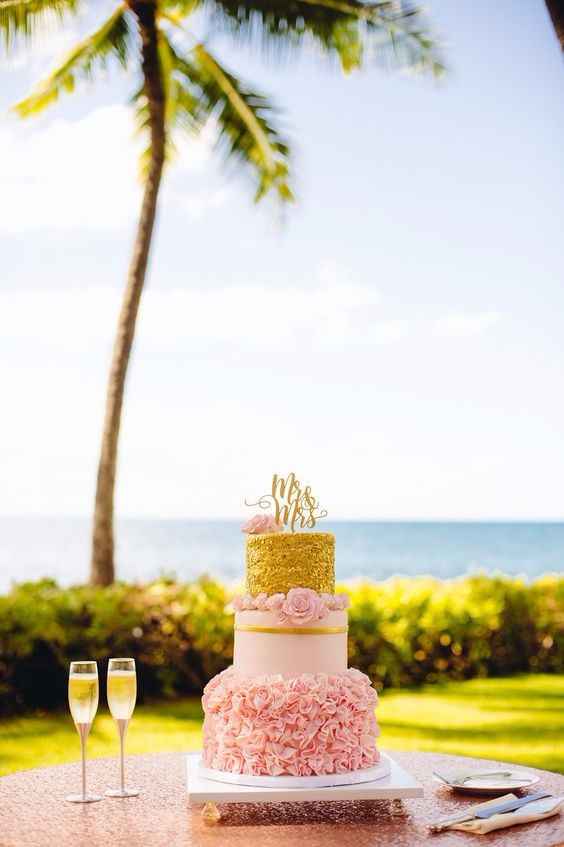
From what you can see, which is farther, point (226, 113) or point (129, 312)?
point (226, 113)

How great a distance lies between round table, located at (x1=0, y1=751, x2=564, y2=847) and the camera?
3.00 meters

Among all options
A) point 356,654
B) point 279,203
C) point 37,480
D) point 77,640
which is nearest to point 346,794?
point 77,640

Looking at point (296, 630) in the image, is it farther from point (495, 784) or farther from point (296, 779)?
point (495, 784)

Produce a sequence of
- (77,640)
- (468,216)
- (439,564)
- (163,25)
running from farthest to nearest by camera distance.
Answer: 1. (439,564)
2. (468,216)
3. (163,25)
4. (77,640)

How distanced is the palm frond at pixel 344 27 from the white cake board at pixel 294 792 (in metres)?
9.72

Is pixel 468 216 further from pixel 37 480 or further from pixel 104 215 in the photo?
pixel 37 480

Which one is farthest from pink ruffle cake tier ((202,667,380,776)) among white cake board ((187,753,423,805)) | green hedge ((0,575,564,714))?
green hedge ((0,575,564,714))

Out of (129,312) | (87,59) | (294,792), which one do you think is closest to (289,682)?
(294,792)

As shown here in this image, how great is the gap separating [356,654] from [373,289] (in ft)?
145

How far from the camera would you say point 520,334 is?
5381 centimetres

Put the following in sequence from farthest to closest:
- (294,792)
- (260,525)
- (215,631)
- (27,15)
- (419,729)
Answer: (27,15) → (215,631) → (419,729) → (260,525) → (294,792)

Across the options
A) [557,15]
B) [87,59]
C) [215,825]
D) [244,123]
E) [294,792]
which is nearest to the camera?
[215,825]

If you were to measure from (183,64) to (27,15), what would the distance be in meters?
2.11

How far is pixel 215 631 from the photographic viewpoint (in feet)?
34.9
